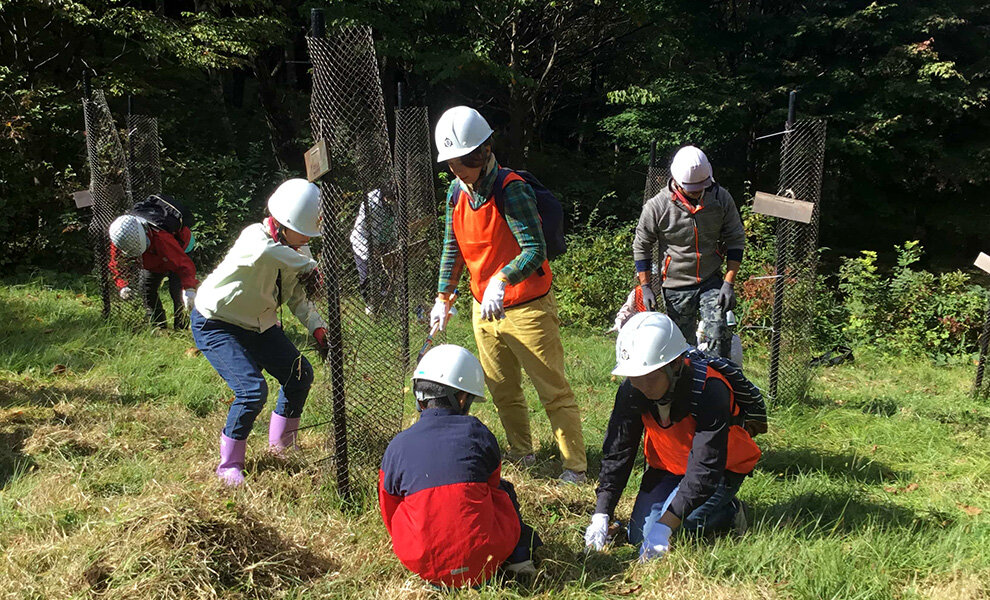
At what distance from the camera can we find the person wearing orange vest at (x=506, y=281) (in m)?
3.65

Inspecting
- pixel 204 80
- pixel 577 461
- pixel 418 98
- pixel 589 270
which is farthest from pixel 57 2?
pixel 577 461

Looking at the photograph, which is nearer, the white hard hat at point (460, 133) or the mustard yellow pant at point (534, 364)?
the white hard hat at point (460, 133)

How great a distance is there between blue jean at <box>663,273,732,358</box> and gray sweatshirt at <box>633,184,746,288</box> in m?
0.06

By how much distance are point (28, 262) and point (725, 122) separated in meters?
12.4

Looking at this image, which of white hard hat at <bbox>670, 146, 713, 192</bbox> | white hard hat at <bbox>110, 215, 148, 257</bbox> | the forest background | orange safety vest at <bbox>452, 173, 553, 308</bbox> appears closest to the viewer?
orange safety vest at <bbox>452, 173, 553, 308</bbox>

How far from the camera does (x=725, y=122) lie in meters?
14.3

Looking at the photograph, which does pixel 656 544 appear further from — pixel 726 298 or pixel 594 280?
pixel 594 280

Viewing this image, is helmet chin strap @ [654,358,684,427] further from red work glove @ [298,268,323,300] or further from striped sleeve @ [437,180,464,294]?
red work glove @ [298,268,323,300]

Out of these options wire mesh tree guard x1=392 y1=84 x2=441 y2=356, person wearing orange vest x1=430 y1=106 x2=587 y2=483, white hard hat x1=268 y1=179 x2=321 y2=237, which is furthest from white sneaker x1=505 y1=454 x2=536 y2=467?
wire mesh tree guard x1=392 y1=84 x2=441 y2=356

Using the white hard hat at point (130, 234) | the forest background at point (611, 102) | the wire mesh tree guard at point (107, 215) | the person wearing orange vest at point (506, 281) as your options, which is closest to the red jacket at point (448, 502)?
the person wearing orange vest at point (506, 281)

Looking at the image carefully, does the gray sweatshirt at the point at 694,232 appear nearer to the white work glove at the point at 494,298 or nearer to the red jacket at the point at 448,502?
the white work glove at the point at 494,298

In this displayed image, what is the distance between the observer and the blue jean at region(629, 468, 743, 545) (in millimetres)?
3240

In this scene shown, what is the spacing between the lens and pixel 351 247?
376 cm

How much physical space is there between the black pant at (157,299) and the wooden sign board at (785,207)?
5489 millimetres
